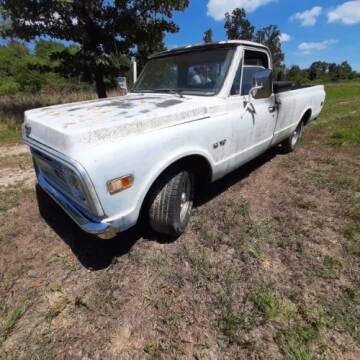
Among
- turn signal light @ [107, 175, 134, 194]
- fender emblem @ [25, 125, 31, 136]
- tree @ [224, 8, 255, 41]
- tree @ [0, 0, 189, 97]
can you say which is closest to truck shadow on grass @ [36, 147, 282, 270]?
turn signal light @ [107, 175, 134, 194]

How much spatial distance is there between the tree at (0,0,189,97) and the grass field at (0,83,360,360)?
32.7ft

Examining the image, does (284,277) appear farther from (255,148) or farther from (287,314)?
(255,148)

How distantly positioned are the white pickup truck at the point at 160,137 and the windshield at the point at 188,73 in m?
0.01

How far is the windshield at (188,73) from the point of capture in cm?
292

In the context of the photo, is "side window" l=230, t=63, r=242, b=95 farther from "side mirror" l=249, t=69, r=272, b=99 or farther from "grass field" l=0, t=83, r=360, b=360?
"grass field" l=0, t=83, r=360, b=360

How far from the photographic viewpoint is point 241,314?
6.07 ft

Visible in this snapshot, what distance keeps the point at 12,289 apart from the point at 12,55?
159ft

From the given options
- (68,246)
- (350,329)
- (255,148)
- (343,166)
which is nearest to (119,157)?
(68,246)

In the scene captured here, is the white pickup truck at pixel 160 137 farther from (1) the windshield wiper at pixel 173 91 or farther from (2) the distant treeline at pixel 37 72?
(2) the distant treeline at pixel 37 72

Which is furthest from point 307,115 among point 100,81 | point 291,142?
point 100,81

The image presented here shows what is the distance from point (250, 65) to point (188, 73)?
0.87 m

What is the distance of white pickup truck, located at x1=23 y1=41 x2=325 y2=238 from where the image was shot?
1.81 meters

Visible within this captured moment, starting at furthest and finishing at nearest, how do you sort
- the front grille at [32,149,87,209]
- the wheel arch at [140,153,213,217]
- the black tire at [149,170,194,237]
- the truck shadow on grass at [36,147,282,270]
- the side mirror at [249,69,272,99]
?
the side mirror at [249,69,272,99]
the truck shadow on grass at [36,147,282,270]
the black tire at [149,170,194,237]
the wheel arch at [140,153,213,217]
the front grille at [32,149,87,209]

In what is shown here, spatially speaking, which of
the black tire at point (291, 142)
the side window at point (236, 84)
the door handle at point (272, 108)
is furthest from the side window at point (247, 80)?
the black tire at point (291, 142)
